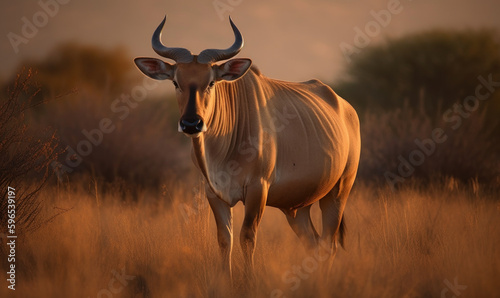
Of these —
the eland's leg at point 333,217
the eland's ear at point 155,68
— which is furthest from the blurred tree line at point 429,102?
the eland's ear at point 155,68

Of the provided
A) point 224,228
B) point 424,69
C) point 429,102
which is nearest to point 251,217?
point 224,228

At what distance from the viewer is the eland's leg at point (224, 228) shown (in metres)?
5.64

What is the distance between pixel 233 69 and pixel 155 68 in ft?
2.76

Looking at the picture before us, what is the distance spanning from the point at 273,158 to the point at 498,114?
14862 mm

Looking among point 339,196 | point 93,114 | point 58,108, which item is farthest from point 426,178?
point 58,108

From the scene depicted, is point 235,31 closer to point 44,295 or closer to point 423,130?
point 44,295

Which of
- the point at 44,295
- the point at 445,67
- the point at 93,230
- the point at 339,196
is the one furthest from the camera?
the point at 445,67

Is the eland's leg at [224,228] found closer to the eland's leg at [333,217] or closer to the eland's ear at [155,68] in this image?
the eland's ear at [155,68]

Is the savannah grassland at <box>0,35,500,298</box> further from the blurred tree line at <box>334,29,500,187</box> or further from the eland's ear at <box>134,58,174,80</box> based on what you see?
the blurred tree line at <box>334,29,500,187</box>

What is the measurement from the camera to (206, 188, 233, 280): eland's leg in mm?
5641

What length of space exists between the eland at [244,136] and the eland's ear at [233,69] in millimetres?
10

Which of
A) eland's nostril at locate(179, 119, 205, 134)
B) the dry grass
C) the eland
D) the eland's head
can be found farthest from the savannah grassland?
eland's nostril at locate(179, 119, 205, 134)

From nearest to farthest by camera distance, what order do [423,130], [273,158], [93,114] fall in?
[273,158], [93,114], [423,130]

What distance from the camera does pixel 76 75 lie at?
874 inches
